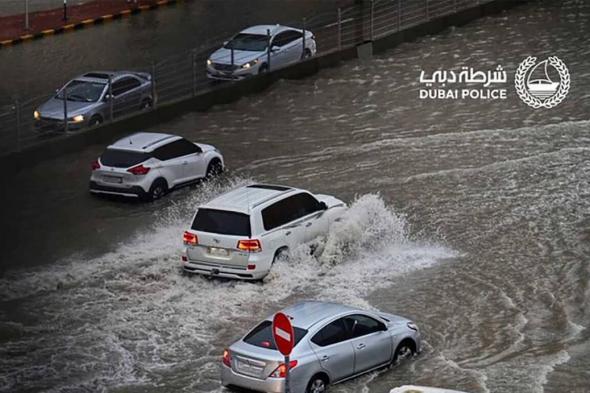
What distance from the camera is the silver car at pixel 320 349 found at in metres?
18.9

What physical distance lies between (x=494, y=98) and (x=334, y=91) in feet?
14.5

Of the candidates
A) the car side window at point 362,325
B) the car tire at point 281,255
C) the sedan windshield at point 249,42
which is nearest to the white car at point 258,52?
the sedan windshield at point 249,42

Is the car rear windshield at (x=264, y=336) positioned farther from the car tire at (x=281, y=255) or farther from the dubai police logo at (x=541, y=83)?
the dubai police logo at (x=541, y=83)

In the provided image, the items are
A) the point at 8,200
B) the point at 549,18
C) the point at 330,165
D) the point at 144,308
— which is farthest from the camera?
the point at 549,18

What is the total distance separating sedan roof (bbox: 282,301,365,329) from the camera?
19.7 metres

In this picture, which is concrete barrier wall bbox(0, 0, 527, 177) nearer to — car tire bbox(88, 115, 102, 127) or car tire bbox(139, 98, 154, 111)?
car tire bbox(88, 115, 102, 127)

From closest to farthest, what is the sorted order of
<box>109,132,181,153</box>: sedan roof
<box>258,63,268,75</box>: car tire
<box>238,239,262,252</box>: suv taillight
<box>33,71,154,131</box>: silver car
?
<box>238,239,262,252</box>: suv taillight < <box>109,132,181,153</box>: sedan roof < <box>33,71,154,131</box>: silver car < <box>258,63,268,75</box>: car tire

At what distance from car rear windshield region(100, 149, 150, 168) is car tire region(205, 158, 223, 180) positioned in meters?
1.87

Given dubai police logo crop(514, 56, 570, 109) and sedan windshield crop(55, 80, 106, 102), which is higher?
sedan windshield crop(55, 80, 106, 102)

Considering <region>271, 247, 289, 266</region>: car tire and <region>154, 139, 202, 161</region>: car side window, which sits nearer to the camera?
<region>271, 247, 289, 266</region>: car tire

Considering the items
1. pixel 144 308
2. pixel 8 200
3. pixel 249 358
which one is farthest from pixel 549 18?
pixel 249 358

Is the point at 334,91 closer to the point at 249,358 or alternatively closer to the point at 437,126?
the point at 437,126

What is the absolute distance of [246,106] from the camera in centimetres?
3741

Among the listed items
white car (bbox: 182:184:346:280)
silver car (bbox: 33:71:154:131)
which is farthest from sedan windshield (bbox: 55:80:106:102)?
white car (bbox: 182:184:346:280)
